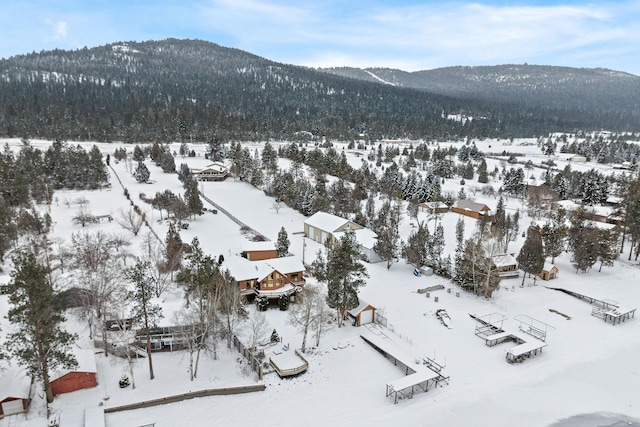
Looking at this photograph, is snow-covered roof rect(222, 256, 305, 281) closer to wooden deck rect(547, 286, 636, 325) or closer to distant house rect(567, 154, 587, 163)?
wooden deck rect(547, 286, 636, 325)

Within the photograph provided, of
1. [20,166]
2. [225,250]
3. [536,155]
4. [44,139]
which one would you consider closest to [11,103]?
[44,139]

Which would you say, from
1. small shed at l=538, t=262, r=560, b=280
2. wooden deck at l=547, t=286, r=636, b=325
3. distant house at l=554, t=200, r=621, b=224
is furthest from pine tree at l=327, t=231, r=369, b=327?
distant house at l=554, t=200, r=621, b=224

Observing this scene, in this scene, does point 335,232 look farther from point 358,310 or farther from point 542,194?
point 542,194

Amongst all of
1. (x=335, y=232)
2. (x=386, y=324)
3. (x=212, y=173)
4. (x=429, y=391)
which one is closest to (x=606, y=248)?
(x=386, y=324)

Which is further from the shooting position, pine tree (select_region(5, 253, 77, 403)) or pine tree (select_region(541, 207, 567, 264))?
pine tree (select_region(541, 207, 567, 264))

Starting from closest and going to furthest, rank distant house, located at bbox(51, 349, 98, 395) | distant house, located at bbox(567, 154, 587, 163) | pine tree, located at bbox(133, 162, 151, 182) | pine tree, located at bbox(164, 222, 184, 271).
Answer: distant house, located at bbox(51, 349, 98, 395), pine tree, located at bbox(164, 222, 184, 271), pine tree, located at bbox(133, 162, 151, 182), distant house, located at bbox(567, 154, 587, 163)

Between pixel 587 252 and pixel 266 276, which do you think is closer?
pixel 266 276
